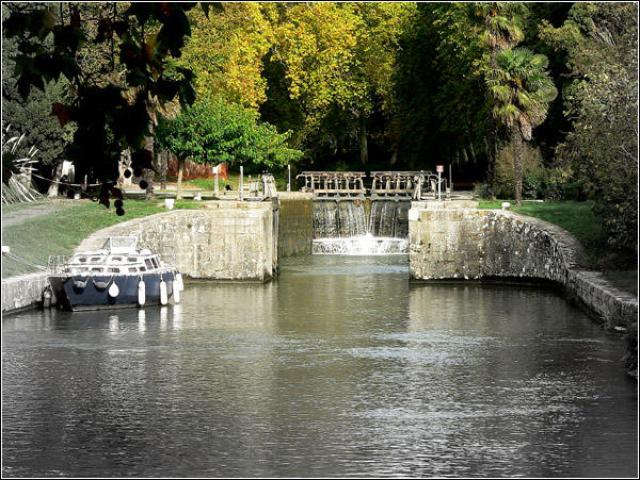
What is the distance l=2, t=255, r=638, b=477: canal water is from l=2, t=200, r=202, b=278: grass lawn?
12.5 feet

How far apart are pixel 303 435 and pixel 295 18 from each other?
172 feet

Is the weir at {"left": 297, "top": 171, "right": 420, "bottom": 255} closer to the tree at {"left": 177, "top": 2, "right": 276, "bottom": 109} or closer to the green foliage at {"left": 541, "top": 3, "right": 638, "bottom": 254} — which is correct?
the tree at {"left": 177, "top": 2, "right": 276, "bottom": 109}

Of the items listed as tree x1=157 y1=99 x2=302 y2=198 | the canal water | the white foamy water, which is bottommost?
the canal water

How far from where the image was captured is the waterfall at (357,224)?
57250 millimetres

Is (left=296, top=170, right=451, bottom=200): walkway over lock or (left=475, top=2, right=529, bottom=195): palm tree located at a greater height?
(left=475, top=2, right=529, bottom=195): palm tree

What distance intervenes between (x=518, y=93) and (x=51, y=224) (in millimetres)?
17959

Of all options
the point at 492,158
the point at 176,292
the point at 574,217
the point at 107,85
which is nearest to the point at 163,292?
the point at 176,292

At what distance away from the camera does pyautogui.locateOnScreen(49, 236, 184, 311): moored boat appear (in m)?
35.8

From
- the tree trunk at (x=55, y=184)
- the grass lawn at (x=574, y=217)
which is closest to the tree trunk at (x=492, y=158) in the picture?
the grass lawn at (x=574, y=217)

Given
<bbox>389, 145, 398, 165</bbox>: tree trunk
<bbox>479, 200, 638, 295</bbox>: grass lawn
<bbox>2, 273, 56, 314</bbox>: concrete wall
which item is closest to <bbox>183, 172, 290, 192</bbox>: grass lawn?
<bbox>389, 145, 398, 165</bbox>: tree trunk

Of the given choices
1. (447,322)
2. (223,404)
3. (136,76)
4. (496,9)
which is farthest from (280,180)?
(136,76)

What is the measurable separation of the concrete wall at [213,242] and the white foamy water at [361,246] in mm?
12426

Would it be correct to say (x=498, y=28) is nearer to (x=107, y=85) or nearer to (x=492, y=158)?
(x=492, y=158)

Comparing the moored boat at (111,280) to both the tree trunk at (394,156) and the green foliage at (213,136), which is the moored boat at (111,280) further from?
the tree trunk at (394,156)
